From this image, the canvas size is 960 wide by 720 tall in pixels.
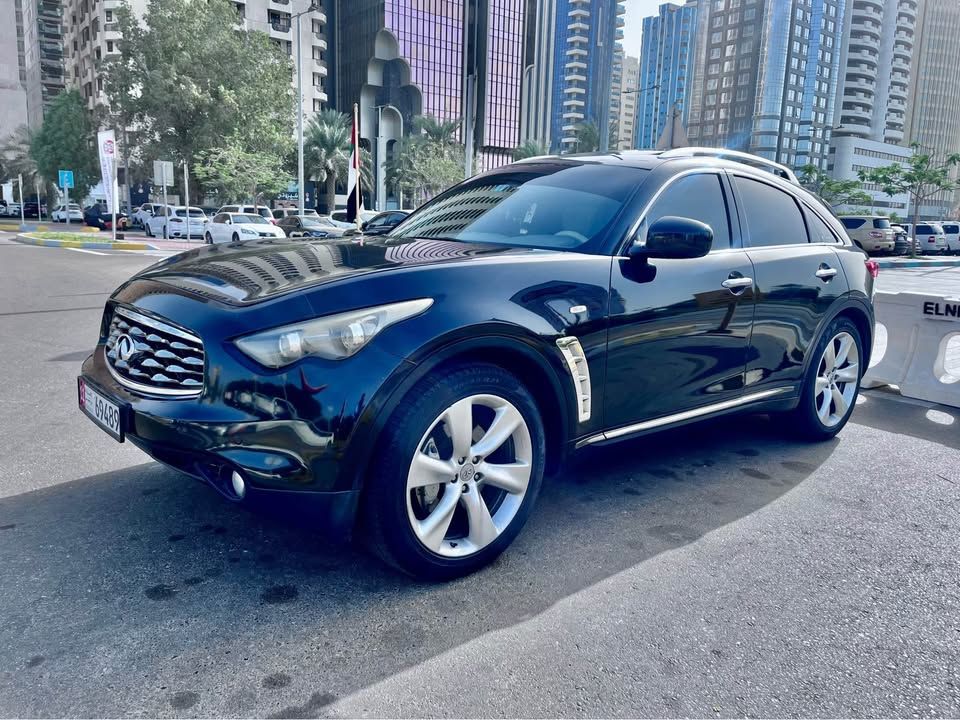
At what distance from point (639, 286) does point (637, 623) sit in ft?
4.58

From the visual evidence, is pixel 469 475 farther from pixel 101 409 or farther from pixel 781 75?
pixel 781 75

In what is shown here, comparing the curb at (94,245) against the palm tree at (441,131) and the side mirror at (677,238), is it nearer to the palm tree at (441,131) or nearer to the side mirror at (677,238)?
the side mirror at (677,238)

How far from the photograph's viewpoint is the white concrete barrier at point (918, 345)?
6027 mm

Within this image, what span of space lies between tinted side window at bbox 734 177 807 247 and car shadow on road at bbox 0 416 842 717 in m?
1.30

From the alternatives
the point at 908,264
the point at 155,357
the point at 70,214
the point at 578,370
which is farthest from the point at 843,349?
the point at 70,214

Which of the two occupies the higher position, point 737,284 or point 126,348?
point 737,284

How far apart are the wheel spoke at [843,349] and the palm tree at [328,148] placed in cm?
5247

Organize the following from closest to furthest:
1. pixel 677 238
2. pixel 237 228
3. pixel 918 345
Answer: pixel 677 238 → pixel 918 345 → pixel 237 228

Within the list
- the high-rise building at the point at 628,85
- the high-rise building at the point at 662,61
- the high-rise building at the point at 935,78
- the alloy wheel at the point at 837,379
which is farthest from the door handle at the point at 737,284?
the high-rise building at the point at 628,85

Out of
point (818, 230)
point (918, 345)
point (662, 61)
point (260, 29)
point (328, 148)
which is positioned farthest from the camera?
point (662, 61)

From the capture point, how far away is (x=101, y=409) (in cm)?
281

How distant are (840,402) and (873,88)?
5616 inches

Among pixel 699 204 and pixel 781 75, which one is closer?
pixel 699 204

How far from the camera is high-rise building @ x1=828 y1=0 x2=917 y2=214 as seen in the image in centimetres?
12094
